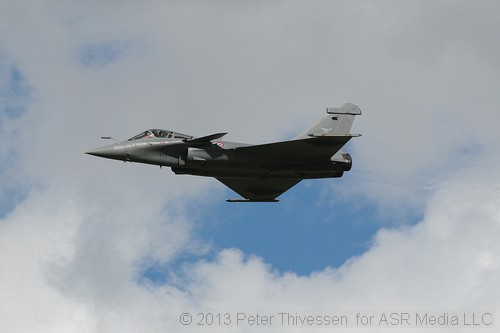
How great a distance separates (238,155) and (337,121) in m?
6.35

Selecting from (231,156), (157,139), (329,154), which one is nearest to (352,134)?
(329,154)

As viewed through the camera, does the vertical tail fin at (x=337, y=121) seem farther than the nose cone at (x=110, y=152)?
Yes

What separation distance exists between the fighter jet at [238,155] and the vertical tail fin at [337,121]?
0.54m

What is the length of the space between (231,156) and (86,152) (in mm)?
6946

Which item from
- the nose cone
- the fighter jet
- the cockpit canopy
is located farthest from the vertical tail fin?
the nose cone

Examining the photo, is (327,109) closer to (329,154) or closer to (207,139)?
(329,154)

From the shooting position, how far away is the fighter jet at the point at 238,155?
44.9 meters

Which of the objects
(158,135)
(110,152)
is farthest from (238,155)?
(110,152)

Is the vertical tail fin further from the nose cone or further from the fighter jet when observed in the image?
the nose cone

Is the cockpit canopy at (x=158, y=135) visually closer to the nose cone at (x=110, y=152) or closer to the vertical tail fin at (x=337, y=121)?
the nose cone at (x=110, y=152)

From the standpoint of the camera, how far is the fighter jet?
147 ft

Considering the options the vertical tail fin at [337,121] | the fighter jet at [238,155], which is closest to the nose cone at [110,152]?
the fighter jet at [238,155]

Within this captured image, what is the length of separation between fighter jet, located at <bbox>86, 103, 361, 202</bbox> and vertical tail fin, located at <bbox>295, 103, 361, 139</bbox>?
54cm

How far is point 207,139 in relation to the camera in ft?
145
